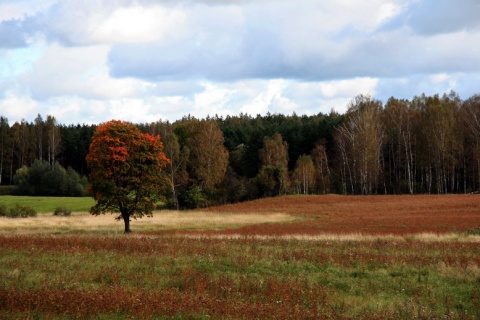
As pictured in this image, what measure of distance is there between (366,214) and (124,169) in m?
27.4

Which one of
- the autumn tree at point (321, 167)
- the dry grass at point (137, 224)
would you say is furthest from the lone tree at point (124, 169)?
the autumn tree at point (321, 167)

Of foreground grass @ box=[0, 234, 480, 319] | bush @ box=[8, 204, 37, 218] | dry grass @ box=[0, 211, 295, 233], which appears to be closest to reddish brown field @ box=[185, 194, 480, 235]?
dry grass @ box=[0, 211, 295, 233]

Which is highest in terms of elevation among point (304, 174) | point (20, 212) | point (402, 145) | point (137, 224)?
point (402, 145)

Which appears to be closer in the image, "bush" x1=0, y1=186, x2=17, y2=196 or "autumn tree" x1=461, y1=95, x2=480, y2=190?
"autumn tree" x1=461, y1=95, x2=480, y2=190

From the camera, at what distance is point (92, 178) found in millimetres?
39062

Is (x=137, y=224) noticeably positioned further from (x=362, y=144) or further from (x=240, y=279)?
(x=362, y=144)

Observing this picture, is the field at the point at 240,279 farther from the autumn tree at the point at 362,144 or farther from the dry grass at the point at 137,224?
the autumn tree at the point at 362,144

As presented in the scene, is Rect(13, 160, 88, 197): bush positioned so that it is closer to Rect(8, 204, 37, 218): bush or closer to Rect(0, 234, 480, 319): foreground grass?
Rect(8, 204, 37, 218): bush

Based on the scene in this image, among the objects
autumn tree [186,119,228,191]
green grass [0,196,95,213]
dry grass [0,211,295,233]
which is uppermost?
autumn tree [186,119,228,191]

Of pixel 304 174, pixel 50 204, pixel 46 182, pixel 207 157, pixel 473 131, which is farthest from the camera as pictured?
pixel 46 182

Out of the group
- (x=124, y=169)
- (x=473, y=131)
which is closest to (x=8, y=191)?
(x=124, y=169)

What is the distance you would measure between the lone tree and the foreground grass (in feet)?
45.7

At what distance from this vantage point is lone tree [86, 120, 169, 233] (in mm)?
38562

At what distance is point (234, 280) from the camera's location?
1628 centimetres
